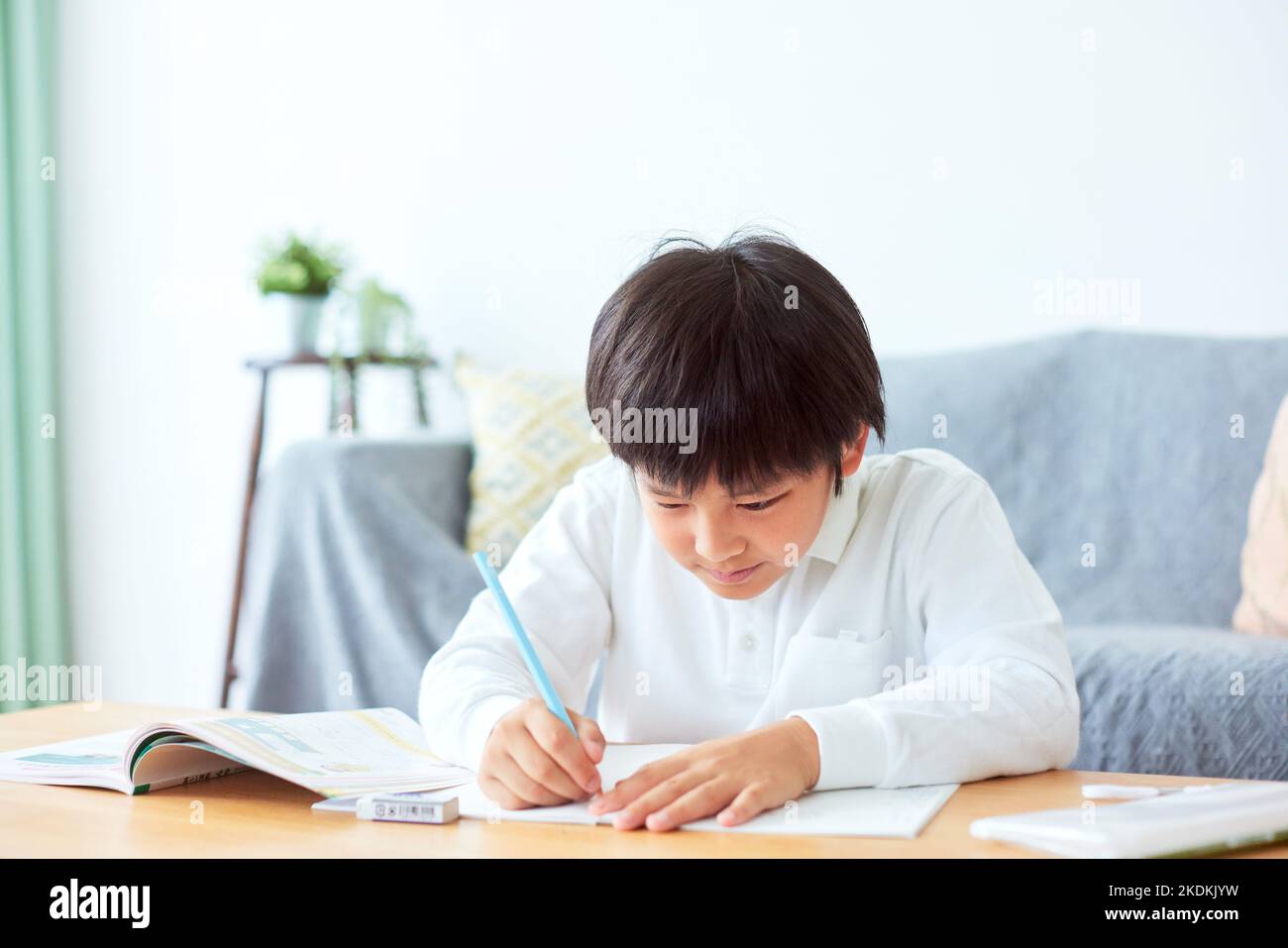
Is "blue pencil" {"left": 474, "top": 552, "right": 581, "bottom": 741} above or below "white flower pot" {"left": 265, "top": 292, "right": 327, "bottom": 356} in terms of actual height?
below

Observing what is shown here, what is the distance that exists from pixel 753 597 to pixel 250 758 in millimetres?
453

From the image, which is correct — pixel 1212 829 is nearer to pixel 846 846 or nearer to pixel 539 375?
pixel 846 846

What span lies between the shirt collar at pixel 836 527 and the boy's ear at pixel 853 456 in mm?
42

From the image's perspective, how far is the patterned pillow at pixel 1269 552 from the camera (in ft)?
5.56

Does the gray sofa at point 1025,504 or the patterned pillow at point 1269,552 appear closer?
the patterned pillow at point 1269,552

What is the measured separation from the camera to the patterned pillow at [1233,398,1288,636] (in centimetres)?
169

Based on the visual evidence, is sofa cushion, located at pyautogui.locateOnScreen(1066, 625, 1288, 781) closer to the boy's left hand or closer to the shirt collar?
the shirt collar

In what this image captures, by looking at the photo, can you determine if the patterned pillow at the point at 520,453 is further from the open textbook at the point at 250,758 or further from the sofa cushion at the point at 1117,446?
the open textbook at the point at 250,758

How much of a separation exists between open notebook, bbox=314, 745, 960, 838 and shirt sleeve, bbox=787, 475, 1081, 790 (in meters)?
0.02

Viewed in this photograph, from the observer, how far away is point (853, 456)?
1.00 m

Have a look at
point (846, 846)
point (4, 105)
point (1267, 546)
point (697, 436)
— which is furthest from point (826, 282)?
point (4, 105)

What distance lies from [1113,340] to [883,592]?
116 centimetres
